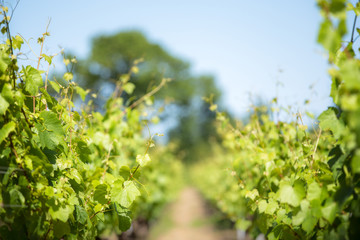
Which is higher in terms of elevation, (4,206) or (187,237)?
(4,206)

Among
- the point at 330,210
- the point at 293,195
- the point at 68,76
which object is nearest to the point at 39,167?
the point at 68,76

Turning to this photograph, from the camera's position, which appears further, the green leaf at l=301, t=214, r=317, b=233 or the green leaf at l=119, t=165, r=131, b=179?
the green leaf at l=119, t=165, r=131, b=179

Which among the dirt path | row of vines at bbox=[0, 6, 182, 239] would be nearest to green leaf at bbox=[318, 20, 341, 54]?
row of vines at bbox=[0, 6, 182, 239]

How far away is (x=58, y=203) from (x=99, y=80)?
24509 mm

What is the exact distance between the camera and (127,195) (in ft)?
5.33

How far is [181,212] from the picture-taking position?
13.3 m

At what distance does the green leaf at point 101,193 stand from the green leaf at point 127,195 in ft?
0.51

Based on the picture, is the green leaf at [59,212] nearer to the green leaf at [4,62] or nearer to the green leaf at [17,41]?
the green leaf at [4,62]

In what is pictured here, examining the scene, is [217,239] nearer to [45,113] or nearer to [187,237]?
[187,237]

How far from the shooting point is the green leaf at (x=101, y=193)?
1694 millimetres

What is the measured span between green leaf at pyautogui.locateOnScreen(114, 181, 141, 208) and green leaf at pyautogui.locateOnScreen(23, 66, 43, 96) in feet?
2.61

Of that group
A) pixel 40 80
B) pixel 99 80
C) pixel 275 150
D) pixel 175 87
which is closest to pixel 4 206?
pixel 40 80

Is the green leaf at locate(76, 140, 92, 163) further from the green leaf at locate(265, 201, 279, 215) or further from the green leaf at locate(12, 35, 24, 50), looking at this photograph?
the green leaf at locate(265, 201, 279, 215)

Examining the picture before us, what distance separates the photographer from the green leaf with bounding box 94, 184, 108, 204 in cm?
169
